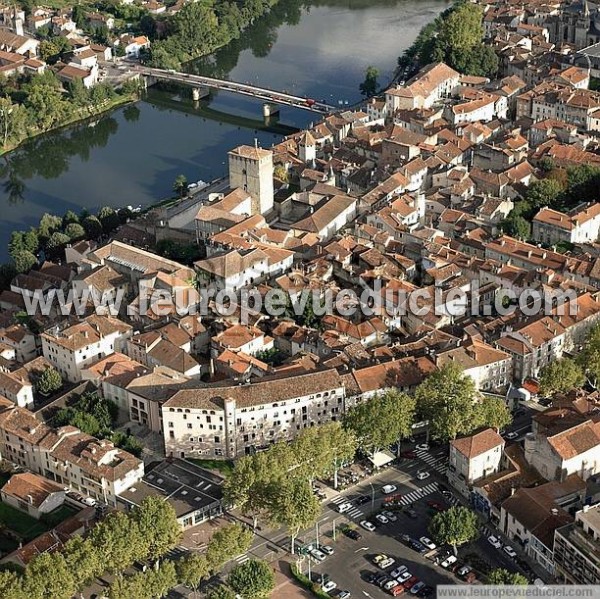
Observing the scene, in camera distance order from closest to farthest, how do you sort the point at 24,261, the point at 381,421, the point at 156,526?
the point at 156,526
the point at 381,421
the point at 24,261

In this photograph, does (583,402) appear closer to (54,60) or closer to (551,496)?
(551,496)

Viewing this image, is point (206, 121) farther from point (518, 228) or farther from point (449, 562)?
point (449, 562)

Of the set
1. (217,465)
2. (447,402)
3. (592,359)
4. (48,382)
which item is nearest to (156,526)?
(217,465)

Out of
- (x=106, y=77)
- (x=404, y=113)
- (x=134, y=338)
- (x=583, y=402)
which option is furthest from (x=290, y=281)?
(x=106, y=77)

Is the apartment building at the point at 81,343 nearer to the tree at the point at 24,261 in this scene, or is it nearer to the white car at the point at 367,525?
the tree at the point at 24,261

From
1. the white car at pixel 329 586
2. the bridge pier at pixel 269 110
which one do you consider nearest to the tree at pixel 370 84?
the bridge pier at pixel 269 110

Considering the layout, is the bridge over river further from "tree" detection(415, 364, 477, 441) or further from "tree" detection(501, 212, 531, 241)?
"tree" detection(415, 364, 477, 441)

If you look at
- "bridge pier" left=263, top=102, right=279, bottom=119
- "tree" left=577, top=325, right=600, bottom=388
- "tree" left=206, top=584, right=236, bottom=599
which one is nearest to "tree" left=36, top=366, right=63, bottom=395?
"tree" left=206, top=584, right=236, bottom=599
